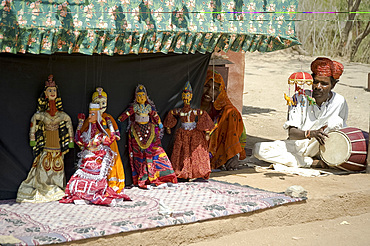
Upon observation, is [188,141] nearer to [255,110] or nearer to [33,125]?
[33,125]

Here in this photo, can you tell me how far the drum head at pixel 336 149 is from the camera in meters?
9.10

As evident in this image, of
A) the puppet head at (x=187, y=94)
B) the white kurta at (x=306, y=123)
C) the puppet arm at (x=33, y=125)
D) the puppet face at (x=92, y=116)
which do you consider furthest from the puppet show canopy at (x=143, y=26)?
the white kurta at (x=306, y=123)

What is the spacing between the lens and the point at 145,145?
7.95 meters

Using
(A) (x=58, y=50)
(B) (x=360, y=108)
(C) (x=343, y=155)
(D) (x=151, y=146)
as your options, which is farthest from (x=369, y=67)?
(A) (x=58, y=50)

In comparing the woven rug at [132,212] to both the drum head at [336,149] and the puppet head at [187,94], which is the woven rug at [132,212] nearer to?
the puppet head at [187,94]

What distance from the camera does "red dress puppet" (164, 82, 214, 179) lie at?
328 inches

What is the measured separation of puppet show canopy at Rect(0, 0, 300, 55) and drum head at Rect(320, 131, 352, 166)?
5.86ft

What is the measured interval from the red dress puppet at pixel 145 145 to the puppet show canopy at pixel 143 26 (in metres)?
0.87

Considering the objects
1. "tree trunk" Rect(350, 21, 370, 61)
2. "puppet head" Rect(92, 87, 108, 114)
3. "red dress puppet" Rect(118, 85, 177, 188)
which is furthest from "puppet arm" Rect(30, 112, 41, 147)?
"tree trunk" Rect(350, 21, 370, 61)

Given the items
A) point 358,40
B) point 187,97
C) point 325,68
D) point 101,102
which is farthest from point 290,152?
point 358,40

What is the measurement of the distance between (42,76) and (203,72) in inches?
99.4

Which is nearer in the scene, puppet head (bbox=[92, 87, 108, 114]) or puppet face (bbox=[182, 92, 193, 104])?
puppet head (bbox=[92, 87, 108, 114])

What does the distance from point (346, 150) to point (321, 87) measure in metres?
1.20

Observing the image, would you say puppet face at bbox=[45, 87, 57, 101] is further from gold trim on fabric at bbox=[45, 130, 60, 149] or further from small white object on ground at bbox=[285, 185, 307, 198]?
small white object on ground at bbox=[285, 185, 307, 198]
